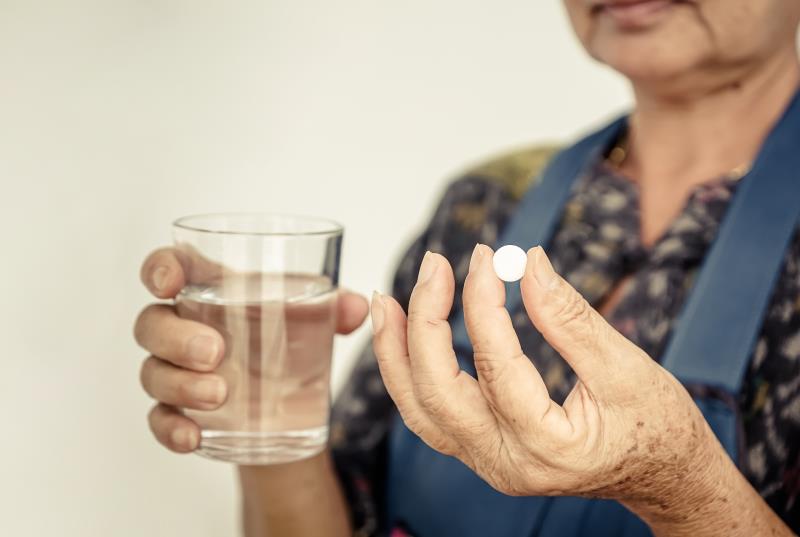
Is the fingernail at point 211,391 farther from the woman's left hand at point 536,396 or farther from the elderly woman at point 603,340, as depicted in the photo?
the woman's left hand at point 536,396

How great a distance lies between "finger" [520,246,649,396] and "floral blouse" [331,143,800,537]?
1.16ft

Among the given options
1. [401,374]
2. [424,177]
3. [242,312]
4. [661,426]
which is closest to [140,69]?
[424,177]

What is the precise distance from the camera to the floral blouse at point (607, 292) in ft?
2.87

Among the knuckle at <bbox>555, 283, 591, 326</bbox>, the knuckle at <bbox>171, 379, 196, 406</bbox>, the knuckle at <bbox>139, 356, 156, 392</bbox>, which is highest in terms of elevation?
the knuckle at <bbox>555, 283, 591, 326</bbox>

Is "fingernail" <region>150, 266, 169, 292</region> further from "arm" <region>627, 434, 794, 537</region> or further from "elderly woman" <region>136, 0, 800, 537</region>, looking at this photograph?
"arm" <region>627, 434, 794, 537</region>

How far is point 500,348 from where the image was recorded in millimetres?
571

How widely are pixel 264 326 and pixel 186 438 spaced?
4.7 inches

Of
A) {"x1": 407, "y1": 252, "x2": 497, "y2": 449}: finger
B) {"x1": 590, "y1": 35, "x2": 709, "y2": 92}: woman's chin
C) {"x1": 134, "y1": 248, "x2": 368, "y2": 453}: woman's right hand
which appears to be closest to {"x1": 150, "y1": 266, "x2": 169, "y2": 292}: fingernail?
{"x1": 134, "y1": 248, "x2": 368, "y2": 453}: woman's right hand

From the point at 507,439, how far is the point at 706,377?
0.32m

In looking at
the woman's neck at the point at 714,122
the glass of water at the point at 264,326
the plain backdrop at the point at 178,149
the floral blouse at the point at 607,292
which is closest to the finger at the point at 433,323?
the glass of water at the point at 264,326

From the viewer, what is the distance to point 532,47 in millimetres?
1719

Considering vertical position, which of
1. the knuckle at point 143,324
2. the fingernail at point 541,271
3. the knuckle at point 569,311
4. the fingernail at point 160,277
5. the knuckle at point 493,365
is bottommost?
the knuckle at point 143,324

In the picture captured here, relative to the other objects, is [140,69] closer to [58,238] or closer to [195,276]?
[58,238]

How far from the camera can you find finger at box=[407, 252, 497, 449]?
588mm
